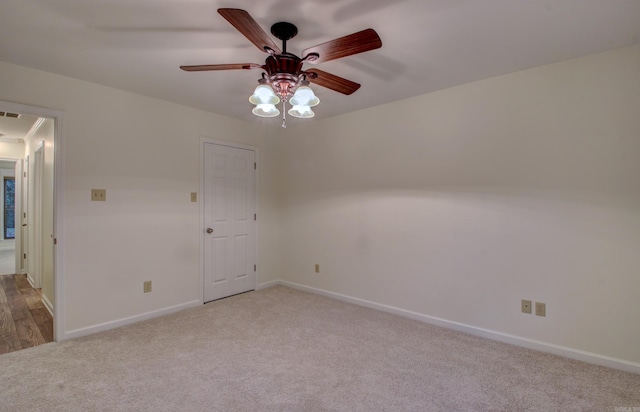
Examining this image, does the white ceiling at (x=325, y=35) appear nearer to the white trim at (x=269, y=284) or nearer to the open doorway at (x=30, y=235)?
the open doorway at (x=30, y=235)

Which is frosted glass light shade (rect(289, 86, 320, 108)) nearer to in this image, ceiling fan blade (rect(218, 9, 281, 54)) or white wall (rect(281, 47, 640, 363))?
ceiling fan blade (rect(218, 9, 281, 54))

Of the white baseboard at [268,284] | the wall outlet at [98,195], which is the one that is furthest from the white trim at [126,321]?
the wall outlet at [98,195]

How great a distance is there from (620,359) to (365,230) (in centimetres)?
232

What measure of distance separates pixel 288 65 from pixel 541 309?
2.74 m

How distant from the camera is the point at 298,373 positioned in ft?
7.14

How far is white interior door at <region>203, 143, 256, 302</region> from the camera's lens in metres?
3.72

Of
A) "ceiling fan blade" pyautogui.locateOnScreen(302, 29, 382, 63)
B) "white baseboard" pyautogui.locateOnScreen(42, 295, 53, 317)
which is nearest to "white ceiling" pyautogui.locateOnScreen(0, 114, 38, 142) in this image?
"white baseboard" pyautogui.locateOnScreen(42, 295, 53, 317)

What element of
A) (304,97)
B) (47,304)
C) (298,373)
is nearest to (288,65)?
(304,97)

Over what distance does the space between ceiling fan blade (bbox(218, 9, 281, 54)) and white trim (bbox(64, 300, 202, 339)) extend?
294 centimetres

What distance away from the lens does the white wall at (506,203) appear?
2219 mm

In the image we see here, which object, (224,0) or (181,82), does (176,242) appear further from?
(224,0)

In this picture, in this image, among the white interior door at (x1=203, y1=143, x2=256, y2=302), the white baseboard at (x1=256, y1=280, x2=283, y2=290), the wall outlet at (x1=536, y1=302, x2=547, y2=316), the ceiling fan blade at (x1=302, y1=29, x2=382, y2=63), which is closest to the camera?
the ceiling fan blade at (x1=302, y1=29, x2=382, y2=63)

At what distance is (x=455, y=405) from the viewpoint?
1.84 metres

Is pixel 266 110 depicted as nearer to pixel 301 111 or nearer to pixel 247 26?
pixel 301 111
